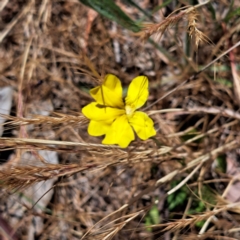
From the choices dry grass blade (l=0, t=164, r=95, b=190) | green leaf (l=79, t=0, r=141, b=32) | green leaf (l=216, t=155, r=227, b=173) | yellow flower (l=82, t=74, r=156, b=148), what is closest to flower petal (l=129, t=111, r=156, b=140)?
yellow flower (l=82, t=74, r=156, b=148)

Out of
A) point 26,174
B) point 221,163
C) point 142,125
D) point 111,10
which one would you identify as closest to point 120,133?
point 142,125

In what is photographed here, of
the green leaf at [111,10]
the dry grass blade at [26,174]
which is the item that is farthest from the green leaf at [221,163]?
the dry grass blade at [26,174]

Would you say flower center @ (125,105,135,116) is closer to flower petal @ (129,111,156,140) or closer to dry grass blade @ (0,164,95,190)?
flower petal @ (129,111,156,140)

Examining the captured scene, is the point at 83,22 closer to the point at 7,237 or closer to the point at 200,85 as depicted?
the point at 200,85

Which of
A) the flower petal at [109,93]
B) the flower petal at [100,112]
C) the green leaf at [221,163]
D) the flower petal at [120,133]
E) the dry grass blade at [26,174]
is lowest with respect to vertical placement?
the green leaf at [221,163]

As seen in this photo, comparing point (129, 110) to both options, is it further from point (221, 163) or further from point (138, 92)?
point (221, 163)

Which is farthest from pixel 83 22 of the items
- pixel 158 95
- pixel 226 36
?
pixel 226 36

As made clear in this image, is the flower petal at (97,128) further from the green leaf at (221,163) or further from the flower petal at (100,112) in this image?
the green leaf at (221,163)
